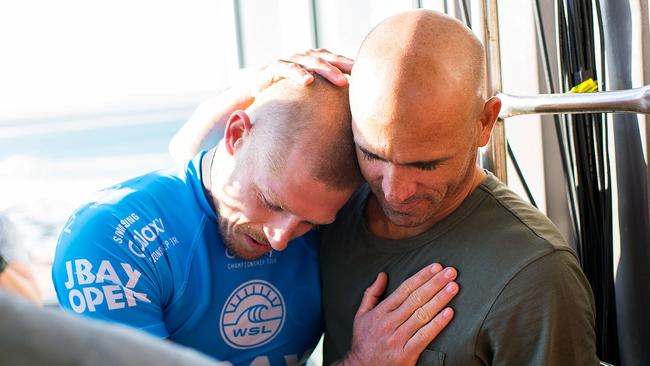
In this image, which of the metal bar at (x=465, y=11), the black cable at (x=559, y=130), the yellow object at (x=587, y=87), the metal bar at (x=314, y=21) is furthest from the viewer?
A: the metal bar at (x=314, y=21)

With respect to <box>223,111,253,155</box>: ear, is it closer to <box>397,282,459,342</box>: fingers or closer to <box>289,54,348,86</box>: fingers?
<box>289,54,348,86</box>: fingers

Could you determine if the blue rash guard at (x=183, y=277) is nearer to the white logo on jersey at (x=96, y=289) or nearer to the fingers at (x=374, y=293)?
the white logo on jersey at (x=96, y=289)

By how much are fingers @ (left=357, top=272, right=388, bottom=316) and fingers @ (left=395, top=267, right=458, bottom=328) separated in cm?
8

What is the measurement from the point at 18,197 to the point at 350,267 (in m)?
2.90

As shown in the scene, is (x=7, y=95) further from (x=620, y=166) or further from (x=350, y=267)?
(x=620, y=166)

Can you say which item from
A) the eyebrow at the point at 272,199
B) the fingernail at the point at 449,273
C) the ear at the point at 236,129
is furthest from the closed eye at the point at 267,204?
the fingernail at the point at 449,273

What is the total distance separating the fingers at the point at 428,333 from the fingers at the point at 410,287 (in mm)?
42

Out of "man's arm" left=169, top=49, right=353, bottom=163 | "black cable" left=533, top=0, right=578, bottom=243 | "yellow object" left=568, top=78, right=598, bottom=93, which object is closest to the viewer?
"man's arm" left=169, top=49, right=353, bottom=163

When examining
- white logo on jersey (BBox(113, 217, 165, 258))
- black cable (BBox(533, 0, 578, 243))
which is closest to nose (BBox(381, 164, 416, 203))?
white logo on jersey (BBox(113, 217, 165, 258))

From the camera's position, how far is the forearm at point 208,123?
1.68 metres

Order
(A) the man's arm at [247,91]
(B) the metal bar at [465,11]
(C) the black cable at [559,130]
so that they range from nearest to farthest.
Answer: (A) the man's arm at [247,91]
(C) the black cable at [559,130]
(B) the metal bar at [465,11]

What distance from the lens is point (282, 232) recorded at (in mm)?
1454

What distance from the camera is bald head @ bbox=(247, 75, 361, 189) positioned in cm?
142

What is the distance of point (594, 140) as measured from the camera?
167cm
